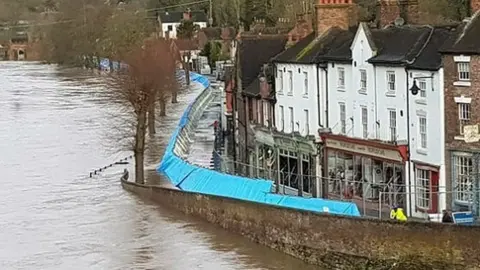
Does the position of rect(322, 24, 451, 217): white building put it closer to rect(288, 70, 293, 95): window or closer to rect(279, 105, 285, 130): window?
rect(288, 70, 293, 95): window

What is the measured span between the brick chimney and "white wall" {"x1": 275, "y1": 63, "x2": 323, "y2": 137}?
312 centimetres

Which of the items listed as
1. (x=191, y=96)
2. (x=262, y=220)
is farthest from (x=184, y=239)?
(x=191, y=96)

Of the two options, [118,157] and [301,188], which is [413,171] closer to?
[301,188]

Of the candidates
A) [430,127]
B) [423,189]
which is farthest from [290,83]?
[423,189]

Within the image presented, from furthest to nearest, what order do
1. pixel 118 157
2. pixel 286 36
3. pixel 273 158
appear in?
pixel 118 157, pixel 286 36, pixel 273 158

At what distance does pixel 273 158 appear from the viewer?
39750 mm

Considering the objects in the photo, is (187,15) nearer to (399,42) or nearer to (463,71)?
(399,42)

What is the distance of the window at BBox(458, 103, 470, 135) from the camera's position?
94.1 ft

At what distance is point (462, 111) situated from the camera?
28.8 metres

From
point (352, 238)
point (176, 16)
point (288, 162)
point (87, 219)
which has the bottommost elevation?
point (87, 219)

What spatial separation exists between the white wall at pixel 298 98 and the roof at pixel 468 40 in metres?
8.56

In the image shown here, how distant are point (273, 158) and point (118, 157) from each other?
17313 mm

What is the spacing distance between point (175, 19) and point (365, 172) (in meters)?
125

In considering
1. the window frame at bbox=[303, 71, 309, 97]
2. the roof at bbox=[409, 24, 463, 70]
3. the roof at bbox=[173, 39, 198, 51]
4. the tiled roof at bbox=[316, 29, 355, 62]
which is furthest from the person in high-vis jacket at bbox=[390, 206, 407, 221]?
the roof at bbox=[173, 39, 198, 51]
